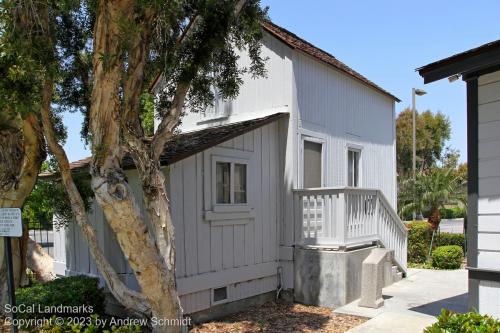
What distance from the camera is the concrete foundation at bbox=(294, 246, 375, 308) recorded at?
810 centimetres

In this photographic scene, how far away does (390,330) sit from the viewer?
6.37 m

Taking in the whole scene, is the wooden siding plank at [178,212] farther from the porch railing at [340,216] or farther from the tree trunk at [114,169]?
the porch railing at [340,216]

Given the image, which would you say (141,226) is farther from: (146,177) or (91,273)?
(91,273)

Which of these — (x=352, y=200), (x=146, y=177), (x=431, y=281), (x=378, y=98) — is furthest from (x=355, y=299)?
(x=378, y=98)

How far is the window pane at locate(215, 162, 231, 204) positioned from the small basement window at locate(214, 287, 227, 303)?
1656mm

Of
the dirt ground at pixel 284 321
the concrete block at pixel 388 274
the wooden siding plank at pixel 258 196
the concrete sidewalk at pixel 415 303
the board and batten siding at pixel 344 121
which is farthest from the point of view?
the concrete block at pixel 388 274

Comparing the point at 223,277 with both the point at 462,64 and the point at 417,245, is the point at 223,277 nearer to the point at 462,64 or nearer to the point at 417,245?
the point at 462,64

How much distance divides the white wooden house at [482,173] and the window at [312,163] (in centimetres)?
444

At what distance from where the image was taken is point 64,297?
648cm

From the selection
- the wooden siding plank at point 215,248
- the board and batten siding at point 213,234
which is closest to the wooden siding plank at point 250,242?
the board and batten siding at point 213,234

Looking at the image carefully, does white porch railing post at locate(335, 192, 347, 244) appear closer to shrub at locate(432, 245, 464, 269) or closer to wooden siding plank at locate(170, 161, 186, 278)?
wooden siding plank at locate(170, 161, 186, 278)

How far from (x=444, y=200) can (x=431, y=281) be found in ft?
18.3

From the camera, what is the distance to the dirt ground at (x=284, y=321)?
688cm

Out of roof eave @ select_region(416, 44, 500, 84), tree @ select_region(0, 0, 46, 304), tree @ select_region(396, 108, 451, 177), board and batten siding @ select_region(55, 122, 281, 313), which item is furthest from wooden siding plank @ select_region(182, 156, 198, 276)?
tree @ select_region(396, 108, 451, 177)
